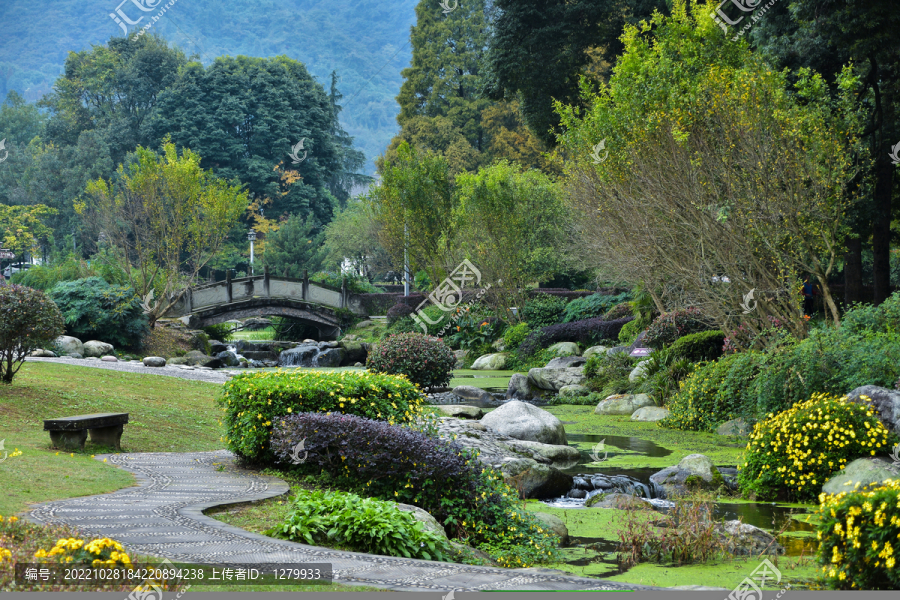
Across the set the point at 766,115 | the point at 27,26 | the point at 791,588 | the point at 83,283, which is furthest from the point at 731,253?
the point at 27,26

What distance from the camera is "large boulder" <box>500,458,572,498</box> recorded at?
9.77 m

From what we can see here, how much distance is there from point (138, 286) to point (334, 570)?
1096 inches

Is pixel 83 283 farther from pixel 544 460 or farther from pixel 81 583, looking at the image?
pixel 81 583

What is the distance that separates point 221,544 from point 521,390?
633 inches

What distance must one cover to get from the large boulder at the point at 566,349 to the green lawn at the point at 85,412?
12400 millimetres

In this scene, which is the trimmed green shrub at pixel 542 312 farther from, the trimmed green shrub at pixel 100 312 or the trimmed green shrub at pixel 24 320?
the trimmed green shrub at pixel 24 320

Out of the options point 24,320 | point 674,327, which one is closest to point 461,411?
point 674,327

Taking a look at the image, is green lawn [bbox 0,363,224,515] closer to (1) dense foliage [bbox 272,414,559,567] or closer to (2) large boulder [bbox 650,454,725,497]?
(1) dense foliage [bbox 272,414,559,567]

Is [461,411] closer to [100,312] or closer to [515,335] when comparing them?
[515,335]

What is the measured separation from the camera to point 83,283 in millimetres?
25766

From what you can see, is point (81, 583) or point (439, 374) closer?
point (81, 583)

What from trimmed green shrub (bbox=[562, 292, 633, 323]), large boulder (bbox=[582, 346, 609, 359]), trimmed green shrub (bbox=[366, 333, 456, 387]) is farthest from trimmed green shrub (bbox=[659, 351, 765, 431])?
trimmed green shrub (bbox=[562, 292, 633, 323])

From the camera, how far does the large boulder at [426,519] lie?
615 centimetres

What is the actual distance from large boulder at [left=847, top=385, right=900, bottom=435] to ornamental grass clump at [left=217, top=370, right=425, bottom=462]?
5.62m
